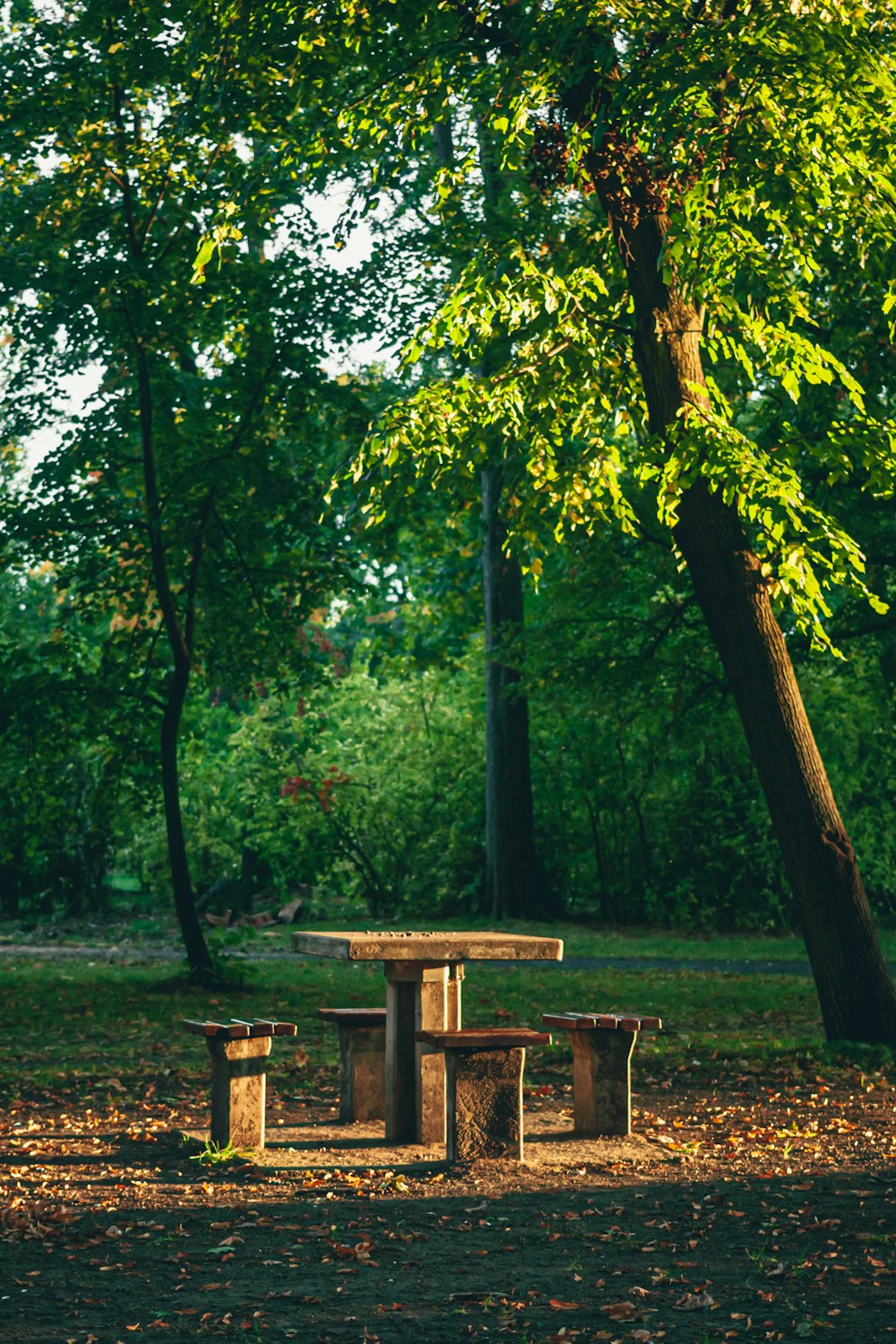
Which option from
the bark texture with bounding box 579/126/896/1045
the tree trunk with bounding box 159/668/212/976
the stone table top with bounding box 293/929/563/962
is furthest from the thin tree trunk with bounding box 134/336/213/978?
the stone table top with bounding box 293/929/563/962

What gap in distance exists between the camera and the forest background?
989 cm

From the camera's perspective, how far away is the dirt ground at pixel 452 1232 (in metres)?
4.80

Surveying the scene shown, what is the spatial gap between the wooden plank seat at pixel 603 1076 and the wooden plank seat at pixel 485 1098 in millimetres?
711

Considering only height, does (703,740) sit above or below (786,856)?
above

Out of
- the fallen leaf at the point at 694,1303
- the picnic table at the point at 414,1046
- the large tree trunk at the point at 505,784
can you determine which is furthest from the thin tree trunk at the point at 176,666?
the fallen leaf at the point at 694,1303

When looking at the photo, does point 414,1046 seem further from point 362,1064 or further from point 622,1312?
point 622,1312

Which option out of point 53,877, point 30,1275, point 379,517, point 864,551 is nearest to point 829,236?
point 864,551

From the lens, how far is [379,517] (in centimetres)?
1020

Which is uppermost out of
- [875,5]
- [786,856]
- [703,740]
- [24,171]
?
[24,171]

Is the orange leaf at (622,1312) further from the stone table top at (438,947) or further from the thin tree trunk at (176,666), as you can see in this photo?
the thin tree trunk at (176,666)

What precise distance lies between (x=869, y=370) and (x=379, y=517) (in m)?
5.68

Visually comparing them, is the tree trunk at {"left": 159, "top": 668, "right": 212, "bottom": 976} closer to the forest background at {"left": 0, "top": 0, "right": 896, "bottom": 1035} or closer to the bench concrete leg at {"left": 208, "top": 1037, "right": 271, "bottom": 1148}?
the forest background at {"left": 0, "top": 0, "right": 896, "bottom": 1035}

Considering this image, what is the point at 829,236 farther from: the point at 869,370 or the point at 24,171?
the point at 24,171

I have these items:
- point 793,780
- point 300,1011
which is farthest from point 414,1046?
point 300,1011
